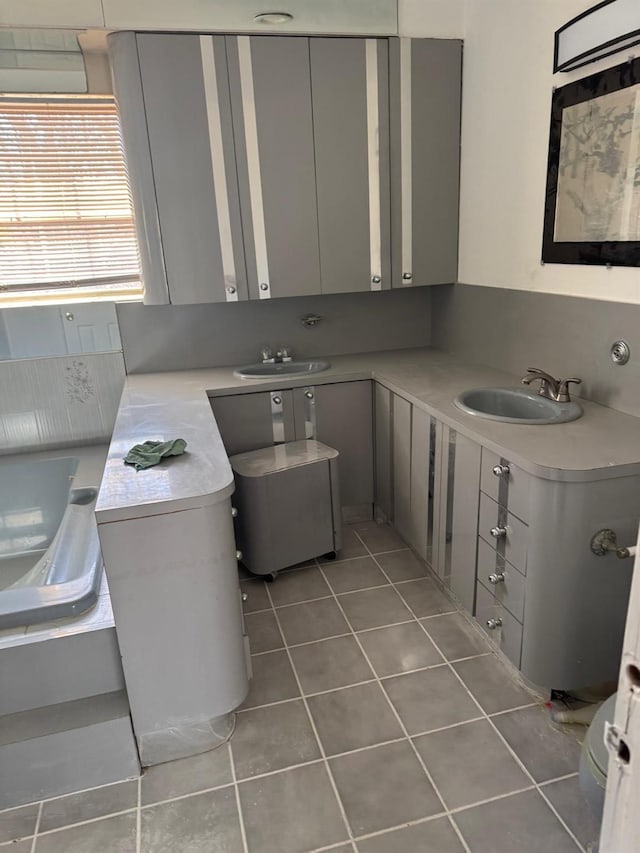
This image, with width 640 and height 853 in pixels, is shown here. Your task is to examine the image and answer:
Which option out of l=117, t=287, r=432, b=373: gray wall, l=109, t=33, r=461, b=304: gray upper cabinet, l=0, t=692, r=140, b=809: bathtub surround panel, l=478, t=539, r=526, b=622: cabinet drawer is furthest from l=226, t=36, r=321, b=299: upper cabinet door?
l=0, t=692, r=140, b=809: bathtub surround panel

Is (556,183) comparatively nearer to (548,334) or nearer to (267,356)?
(548,334)

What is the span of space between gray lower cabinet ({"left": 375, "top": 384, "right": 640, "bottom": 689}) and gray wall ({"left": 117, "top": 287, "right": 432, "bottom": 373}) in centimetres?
117

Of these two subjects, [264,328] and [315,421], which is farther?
[264,328]

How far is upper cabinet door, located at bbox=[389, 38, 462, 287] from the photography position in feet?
8.75

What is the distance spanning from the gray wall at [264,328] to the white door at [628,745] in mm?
→ 2676

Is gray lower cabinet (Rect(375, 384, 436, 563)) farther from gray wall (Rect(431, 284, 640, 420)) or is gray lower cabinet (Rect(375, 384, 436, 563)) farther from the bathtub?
the bathtub

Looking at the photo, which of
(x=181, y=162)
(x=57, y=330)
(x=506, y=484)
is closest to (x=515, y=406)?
(x=506, y=484)

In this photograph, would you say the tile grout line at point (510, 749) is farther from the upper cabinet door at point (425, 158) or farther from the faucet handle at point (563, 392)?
the upper cabinet door at point (425, 158)

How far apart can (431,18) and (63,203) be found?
1876 millimetres

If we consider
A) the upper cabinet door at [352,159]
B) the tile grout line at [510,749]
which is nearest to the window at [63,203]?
the upper cabinet door at [352,159]

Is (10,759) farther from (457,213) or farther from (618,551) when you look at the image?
(457,213)

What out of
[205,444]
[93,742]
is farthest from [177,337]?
[93,742]

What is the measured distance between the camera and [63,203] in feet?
9.04

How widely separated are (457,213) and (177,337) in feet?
5.01
